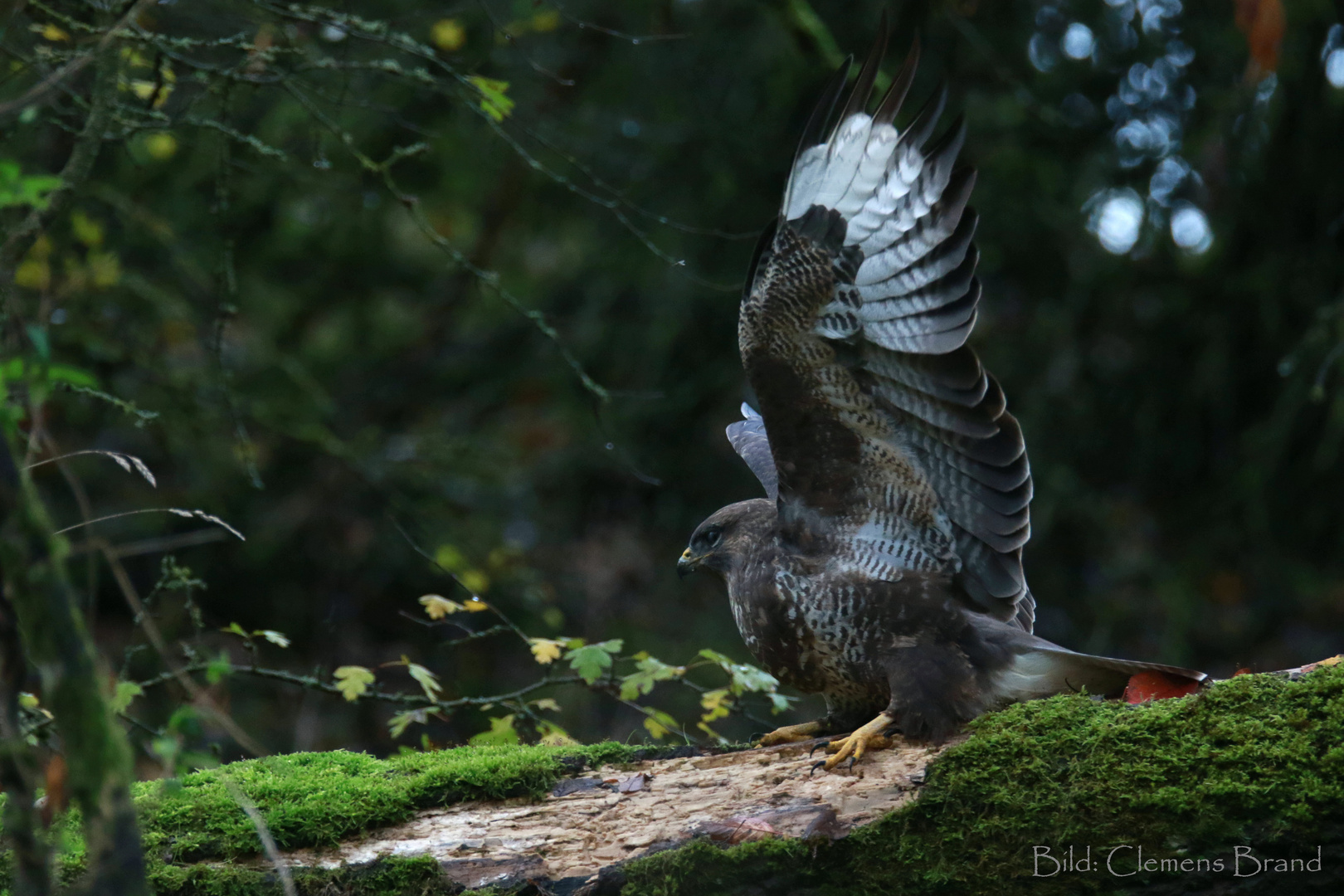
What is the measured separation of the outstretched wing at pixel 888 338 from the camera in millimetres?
3523

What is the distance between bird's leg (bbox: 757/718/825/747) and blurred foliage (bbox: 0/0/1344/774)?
224cm

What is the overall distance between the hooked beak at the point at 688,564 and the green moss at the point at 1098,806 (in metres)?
1.70

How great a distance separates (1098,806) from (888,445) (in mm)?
1407

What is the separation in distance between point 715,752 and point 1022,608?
4.69 feet

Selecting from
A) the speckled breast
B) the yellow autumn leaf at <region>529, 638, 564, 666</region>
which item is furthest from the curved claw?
the yellow autumn leaf at <region>529, 638, 564, 666</region>

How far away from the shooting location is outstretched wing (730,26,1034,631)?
3.52 meters

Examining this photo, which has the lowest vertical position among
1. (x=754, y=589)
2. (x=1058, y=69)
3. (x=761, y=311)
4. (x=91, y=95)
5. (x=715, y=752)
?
(x=715, y=752)

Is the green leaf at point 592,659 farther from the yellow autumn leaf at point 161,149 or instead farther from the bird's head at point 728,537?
the yellow autumn leaf at point 161,149

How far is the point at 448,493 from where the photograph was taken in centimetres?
696

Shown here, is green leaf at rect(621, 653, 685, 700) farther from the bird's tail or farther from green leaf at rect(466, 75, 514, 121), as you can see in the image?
green leaf at rect(466, 75, 514, 121)

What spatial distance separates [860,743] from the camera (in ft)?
10.7

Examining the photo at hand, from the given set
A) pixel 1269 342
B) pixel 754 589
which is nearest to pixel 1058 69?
pixel 1269 342

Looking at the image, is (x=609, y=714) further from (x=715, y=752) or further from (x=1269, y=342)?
(x=1269, y=342)

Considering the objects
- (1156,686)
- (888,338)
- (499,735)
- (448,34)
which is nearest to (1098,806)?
(1156,686)
